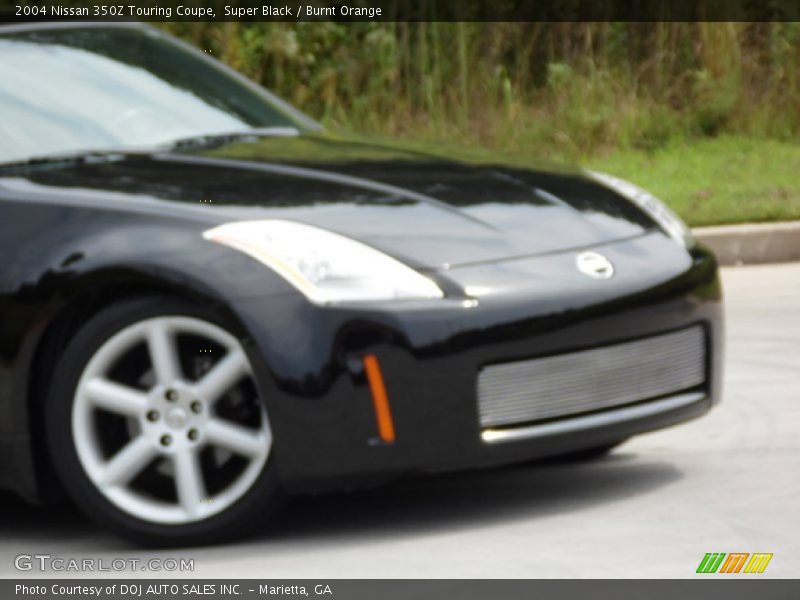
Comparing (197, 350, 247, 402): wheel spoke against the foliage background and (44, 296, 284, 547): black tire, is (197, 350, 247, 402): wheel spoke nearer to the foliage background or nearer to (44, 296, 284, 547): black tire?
(44, 296, 284, 547): black tire

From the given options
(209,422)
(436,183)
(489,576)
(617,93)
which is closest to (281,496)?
(209,422)

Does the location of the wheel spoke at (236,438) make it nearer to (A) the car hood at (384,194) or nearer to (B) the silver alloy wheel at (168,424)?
(B) the silver alloy wheel at (168,424)

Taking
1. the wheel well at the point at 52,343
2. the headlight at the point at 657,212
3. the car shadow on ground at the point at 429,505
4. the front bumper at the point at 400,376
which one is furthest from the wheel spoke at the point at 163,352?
the headlight at the point at 657,212

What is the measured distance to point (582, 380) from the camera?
5039 mm

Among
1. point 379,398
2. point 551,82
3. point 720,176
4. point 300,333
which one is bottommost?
point 720,176

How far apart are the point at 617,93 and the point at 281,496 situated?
10036mm

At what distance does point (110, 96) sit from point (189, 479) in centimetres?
148

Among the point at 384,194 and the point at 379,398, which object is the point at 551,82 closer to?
the point at 384,194

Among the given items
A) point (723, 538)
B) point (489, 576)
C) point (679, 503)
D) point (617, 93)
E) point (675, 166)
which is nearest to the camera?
point (489, 576)

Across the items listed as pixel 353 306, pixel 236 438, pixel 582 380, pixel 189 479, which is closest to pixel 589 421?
pixel 582 380

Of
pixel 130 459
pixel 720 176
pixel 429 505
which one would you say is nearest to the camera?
pixel 130 459

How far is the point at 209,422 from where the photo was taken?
495 cm

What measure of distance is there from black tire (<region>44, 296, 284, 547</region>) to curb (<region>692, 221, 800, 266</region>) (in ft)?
19.6

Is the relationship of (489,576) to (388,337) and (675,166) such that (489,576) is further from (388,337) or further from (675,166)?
(675,166)
